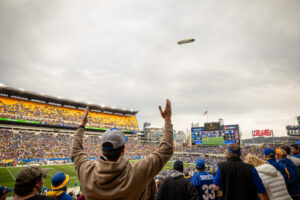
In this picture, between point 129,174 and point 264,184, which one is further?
point 264,184

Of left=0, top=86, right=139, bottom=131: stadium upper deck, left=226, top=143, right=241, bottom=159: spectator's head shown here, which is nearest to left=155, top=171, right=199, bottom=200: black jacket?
left=226, top=143, right=241, bottom=159: spectator's head

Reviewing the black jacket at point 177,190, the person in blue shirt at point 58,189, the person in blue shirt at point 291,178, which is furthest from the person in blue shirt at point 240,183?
the person in blue shirt at point 58,189

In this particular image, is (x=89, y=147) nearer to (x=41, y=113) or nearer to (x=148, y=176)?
(x=41, y=113)

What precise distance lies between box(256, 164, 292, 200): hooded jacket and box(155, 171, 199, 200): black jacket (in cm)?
138

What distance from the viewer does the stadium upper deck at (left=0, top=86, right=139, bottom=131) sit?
45062mm

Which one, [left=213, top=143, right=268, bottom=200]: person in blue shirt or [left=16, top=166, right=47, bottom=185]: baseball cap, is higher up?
[left=16, top=166, right=47, bottom=185]: baseball cap

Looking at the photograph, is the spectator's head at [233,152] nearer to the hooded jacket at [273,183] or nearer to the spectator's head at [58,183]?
the hooded jacket at [273,183]

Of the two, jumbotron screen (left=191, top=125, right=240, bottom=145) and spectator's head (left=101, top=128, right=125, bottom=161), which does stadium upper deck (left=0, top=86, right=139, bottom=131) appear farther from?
spectator's head (left=101, top=128, right=125, bottom=161)

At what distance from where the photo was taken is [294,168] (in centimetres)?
426

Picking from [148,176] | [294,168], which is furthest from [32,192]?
[294,168]

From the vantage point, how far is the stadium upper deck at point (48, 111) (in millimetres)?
45062

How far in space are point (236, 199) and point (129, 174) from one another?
268cm

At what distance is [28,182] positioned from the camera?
1856 millimetres

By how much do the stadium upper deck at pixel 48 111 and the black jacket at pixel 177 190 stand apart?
5146cm
